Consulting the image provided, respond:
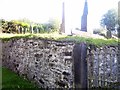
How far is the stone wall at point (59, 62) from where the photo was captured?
32.1ft

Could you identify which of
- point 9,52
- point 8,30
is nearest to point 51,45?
point 9,52

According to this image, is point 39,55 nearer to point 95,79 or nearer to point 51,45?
point 51,45

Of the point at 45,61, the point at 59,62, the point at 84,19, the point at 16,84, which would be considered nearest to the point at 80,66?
the point at 59,62

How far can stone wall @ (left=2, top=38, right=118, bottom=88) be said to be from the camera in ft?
32.1

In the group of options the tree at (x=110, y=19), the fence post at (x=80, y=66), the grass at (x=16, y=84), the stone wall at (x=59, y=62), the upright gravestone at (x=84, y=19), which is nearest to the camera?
the fence post at (x=80, y=66)

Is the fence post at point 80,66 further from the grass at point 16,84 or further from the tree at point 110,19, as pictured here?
the tree at point 110,19

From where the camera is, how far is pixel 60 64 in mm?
9992

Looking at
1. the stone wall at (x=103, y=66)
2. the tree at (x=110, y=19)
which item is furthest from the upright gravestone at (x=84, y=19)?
the stone wall at (x=103, y=66)

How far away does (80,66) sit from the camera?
9523 mm

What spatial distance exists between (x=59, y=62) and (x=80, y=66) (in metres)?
0.95

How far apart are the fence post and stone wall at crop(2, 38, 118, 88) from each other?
6.8 inches

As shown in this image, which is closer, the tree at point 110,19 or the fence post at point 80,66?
the fence post at point 80,66

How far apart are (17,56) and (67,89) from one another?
4.86 metres

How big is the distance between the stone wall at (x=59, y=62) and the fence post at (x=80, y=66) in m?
0.17
